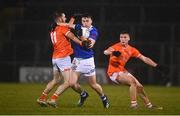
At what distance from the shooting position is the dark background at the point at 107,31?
32062 mm

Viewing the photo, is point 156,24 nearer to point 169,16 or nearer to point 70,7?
point 169,16

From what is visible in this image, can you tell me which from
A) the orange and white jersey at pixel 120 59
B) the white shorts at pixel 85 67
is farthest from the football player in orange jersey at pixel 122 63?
the white shorts at pixel 85 67

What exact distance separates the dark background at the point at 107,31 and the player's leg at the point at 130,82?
48.6ft

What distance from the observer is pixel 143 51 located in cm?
3197

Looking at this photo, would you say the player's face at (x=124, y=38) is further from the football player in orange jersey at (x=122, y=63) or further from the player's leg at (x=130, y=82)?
the player's leg at (x=130, y=82)

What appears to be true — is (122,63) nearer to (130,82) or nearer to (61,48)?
(130,82)

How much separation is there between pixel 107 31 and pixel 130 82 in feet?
54.9

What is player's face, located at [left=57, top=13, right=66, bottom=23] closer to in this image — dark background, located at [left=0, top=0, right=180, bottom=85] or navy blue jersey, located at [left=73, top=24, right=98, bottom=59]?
navy blue jersey, located at [left=73, top=24, right=98, bottom=59]

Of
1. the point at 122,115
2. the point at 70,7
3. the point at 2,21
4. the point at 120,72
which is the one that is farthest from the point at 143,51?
the point at 122,115

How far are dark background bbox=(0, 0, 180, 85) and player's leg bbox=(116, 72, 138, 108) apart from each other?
14.8 meters

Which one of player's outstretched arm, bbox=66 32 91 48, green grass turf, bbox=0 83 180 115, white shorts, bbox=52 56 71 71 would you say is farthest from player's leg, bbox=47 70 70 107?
player's outstretched arm, bbox=66 32 91 48

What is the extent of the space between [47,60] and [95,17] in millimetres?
3476

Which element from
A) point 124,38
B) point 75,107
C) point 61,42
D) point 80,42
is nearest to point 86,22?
point 80,42

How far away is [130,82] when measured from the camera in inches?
632
